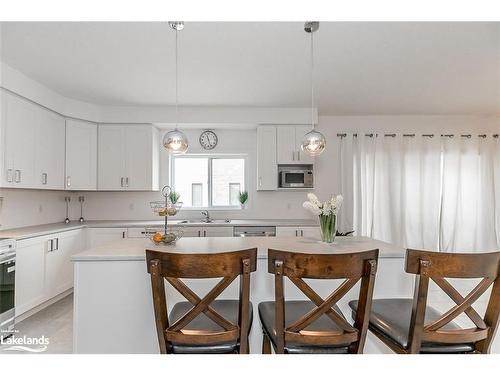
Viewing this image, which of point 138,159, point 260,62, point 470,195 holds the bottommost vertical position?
point 470,195

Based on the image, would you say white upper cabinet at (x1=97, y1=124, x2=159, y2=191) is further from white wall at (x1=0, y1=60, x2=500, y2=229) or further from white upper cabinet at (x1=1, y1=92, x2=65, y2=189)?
white upper cabinet at (x1=1, y1=92, x2=65, y2=189)

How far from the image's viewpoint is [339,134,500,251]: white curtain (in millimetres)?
4957

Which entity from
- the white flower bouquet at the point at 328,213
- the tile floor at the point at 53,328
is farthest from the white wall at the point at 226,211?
the white flower bouquet at the point at 328,213

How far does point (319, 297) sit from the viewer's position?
1.35 metres

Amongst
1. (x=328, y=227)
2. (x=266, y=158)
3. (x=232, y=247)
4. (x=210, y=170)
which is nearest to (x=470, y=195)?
(x=266, y=158)

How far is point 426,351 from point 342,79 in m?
Result: 2.96

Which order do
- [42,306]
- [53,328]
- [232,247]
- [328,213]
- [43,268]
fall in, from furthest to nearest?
[42,306] < [43,268] < [53,328] < [328,213] < [232,247]

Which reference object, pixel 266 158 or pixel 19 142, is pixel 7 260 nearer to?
pixel 19 142

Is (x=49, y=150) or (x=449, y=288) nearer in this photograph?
(x=449, y=288)

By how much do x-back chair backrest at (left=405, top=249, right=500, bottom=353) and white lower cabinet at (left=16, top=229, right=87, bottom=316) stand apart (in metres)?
3.36

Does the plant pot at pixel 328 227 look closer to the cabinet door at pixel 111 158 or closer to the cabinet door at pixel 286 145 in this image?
the cabinet door at pixel 286 145

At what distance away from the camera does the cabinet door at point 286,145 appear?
4.69 meters

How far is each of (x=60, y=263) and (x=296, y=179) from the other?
11.0 ft
